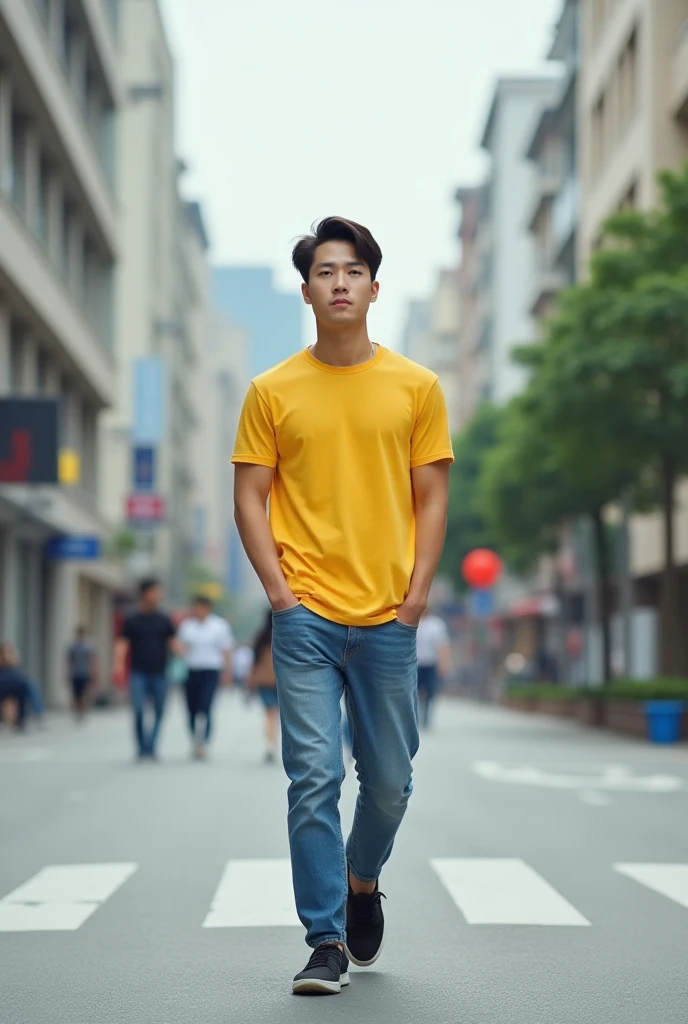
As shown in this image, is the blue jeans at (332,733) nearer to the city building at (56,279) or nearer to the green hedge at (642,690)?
the green hedge at (642,690)

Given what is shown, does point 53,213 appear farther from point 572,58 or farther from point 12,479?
point 572,58

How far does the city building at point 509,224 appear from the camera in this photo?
8294cm

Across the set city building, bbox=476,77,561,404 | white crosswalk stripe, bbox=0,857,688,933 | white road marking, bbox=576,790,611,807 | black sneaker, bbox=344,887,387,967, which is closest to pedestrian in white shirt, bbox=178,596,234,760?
white road marking, bbox=576,790,611,807

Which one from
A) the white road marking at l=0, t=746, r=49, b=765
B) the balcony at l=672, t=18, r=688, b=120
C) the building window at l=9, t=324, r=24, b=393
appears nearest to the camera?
the white road marking at l=0, t=746, r=49, b=765

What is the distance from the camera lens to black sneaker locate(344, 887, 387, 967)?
18.0 feet

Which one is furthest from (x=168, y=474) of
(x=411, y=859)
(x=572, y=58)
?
(x=411, y=859)

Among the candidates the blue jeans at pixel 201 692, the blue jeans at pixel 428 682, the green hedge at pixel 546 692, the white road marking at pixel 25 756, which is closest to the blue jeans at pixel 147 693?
the blue jeans at pixel 201 692

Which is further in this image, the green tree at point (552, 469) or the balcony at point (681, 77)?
the balcony at point (681, 77)

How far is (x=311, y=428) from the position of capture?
5.30 meters

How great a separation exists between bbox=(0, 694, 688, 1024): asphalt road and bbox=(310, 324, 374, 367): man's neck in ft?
6.08

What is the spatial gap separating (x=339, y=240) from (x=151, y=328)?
72118 millimetres

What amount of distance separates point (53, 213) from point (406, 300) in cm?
12862

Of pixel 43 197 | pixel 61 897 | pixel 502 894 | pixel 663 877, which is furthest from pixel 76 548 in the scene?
pixel 502 894

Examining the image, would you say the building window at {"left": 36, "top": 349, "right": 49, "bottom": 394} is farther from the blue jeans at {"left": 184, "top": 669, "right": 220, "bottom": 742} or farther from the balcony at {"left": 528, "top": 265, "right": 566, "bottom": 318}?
the balcony at {"left": 528, "top": 265, "right": 566, "bottom": 318}
